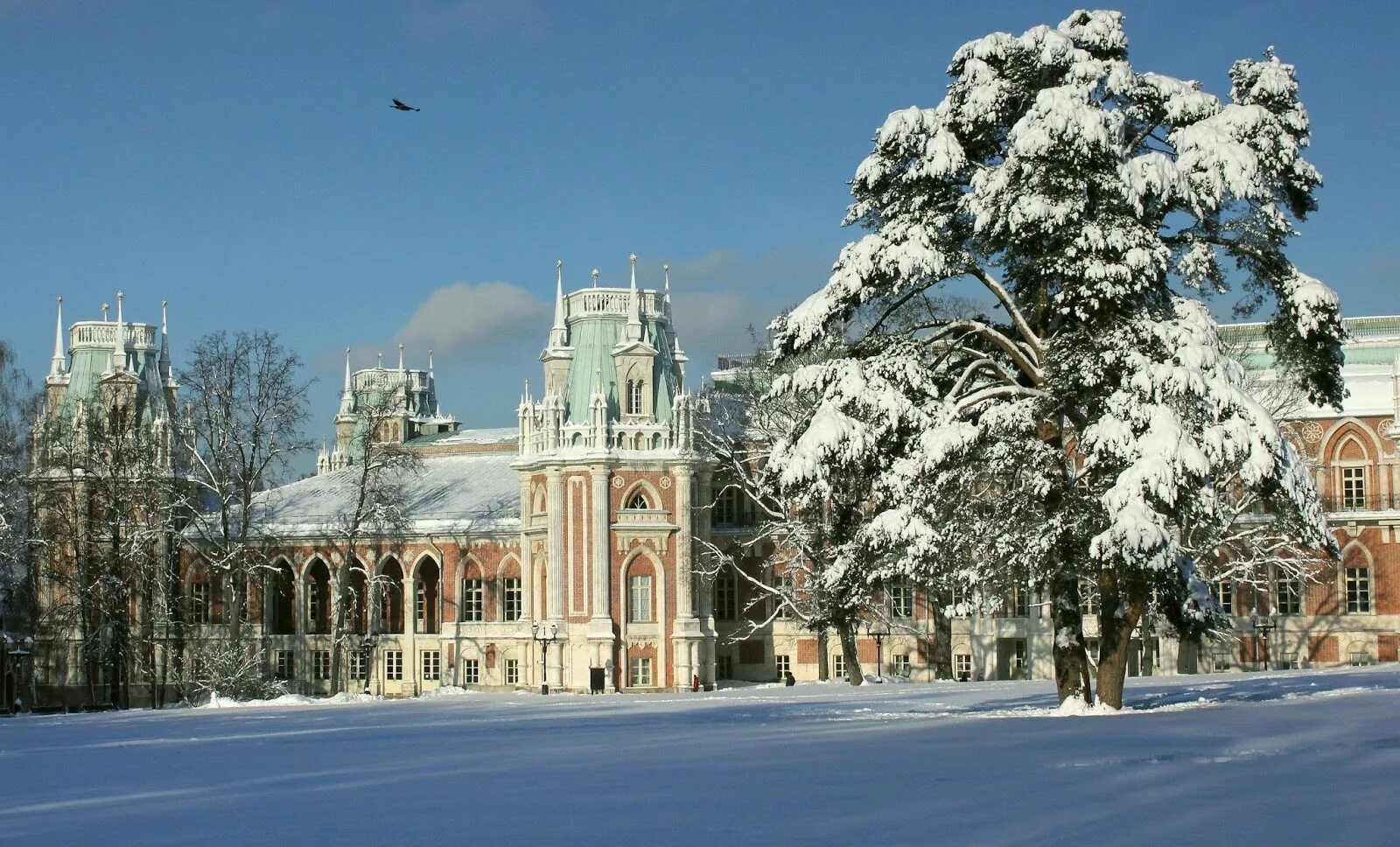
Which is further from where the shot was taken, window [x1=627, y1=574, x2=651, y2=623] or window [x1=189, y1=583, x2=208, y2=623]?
window [x1=189, y1=583, x2=208, y2=623]

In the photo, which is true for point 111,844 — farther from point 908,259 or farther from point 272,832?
point 908,259

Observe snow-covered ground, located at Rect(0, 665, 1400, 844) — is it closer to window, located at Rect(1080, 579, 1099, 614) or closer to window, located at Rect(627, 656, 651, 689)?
window, located at Rect(1080, 579, 1099, 614)

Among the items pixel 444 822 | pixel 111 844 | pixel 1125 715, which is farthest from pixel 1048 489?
pixel 111 844

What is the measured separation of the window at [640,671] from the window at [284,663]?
1697 cm

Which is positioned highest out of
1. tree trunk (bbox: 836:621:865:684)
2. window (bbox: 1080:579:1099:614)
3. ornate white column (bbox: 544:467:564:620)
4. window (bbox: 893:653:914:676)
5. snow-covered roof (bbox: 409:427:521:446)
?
snow-covered roof (bbox: 409:427:521:446)

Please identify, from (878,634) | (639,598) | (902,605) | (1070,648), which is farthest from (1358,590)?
(1070,648)

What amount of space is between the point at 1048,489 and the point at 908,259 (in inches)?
169

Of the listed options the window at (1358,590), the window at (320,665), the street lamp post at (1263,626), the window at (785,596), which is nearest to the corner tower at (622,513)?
the window at (785,596)

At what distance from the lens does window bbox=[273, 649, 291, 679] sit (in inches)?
2795

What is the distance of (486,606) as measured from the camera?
69.0 metres

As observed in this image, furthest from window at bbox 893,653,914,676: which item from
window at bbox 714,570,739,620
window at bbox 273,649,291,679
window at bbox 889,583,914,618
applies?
window at bbox 273,649,291,679

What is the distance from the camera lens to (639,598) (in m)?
62.4

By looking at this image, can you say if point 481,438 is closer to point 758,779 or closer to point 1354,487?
point 1354,487

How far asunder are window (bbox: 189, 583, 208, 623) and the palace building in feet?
0.28
